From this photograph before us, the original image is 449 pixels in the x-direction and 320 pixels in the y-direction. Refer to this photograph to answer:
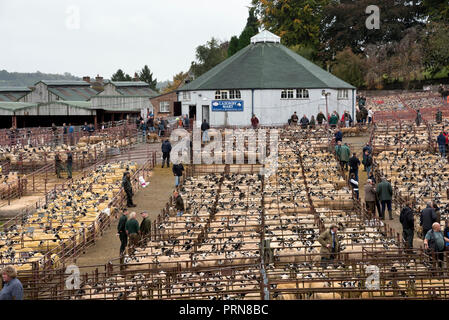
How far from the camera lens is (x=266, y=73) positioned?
52969mm

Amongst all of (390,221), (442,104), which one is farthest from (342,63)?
(390,221)

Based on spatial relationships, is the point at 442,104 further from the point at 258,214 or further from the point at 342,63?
the point at 258,214

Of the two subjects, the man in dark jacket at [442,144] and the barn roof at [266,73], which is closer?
the man in dark jacket at [442,144]

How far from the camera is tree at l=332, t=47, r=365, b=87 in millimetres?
78938

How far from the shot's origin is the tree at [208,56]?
336 feet

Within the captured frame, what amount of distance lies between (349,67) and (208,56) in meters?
32.2

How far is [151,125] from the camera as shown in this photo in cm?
4866

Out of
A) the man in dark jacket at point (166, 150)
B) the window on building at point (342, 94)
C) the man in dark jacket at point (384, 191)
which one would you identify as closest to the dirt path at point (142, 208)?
the man in dark jacket at point (166, 150)

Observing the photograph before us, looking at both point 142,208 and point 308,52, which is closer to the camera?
point 142,208

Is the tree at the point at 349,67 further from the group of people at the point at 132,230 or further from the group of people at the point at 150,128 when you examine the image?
the group of people at the point at 132,230

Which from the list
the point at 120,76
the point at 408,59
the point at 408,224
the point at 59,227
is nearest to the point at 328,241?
the point at 408,224

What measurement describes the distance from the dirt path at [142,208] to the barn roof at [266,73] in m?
15.8

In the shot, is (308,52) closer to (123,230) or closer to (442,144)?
(442,144)

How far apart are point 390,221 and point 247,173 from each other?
11302 mm
